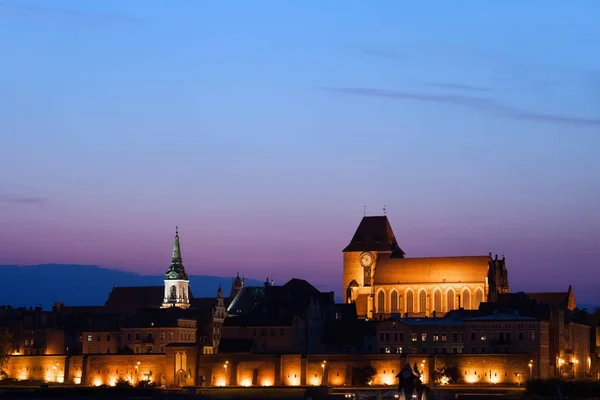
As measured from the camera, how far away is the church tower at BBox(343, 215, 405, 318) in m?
164

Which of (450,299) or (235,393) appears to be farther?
(450,299)

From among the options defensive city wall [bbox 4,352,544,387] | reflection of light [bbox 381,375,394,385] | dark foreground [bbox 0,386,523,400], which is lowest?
dark foreground [bbox 0,386,523,400]

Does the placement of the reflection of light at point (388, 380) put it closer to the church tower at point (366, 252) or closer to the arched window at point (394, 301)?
the arched window at point (394, 301)

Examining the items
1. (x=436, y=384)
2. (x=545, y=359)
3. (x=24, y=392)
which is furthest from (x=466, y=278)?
(x=24, y=392)

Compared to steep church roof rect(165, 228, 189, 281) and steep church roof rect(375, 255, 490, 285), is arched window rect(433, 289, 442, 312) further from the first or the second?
steep church roof rect(165, 228, 189, 281)

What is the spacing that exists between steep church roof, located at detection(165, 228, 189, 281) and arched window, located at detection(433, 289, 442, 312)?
33307 millimetres

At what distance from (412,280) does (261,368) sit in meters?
41.1

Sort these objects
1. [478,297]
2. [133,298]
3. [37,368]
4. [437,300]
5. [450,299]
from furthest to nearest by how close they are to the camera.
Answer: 1. [133,298]
2. [437,300]
3. [450,299]
4. [478,297]
5. [37,368]

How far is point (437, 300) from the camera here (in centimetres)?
15675

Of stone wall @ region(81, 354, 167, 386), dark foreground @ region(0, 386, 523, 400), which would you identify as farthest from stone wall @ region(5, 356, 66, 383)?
dark foreground @ region(0, 386, 523, 400)

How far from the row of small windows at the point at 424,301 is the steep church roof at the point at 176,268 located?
26.7 m

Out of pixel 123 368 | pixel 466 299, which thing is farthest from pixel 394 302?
pixel 123 368

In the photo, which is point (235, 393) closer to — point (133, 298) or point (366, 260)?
point (366, 260)

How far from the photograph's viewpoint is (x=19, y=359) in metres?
132
